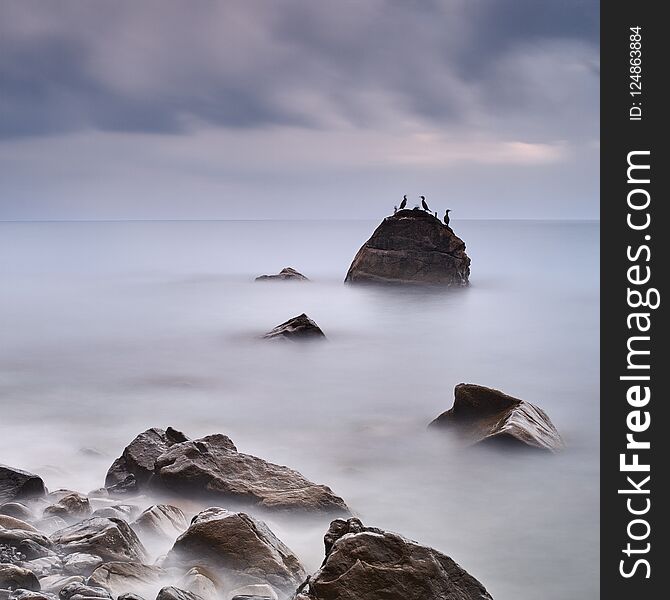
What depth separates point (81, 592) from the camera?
4.16m

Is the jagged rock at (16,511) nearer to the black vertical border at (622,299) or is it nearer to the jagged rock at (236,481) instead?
the jagged rock at (236,481)

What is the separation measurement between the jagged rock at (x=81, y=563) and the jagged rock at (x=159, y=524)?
97 centimetres

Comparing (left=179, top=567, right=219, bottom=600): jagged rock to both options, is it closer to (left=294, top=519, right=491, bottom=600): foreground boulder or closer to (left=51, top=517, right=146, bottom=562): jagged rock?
(left=51, top=517, right=146, bottom=562): jagged rock

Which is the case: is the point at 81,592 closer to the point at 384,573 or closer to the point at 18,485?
the point at 384,573

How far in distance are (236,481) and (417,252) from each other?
2144cm

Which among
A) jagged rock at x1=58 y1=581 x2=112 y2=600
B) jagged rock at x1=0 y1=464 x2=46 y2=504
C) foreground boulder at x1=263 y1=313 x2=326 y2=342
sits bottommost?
jagged rock at x1=58 y1=581 x2=112 y2=600

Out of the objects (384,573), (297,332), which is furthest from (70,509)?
(297,332)

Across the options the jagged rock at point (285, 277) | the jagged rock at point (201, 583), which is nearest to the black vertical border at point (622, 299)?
the jagged rock at point (201, 583)

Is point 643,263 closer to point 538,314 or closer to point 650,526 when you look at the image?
point 650,526

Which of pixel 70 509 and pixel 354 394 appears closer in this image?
pixel 70 509

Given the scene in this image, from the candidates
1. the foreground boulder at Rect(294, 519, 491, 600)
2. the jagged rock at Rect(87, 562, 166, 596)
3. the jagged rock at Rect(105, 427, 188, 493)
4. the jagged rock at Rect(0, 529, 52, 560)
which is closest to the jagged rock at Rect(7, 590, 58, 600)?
the jagged rock at Rect(87, 562, 166, 596)

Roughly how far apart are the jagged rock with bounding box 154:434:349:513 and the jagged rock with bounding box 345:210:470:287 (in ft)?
67.8

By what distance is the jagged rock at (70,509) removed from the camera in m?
6.21

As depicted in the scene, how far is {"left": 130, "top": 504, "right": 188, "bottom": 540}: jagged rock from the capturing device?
588 centimetres
